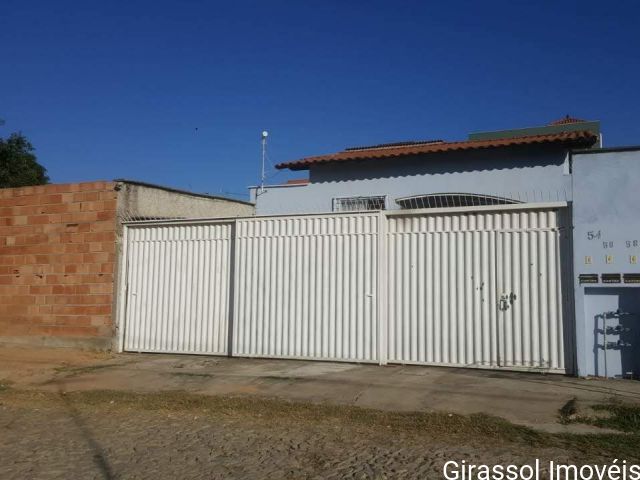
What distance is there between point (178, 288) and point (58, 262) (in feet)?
Result: 8.86

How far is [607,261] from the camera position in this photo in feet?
27.8

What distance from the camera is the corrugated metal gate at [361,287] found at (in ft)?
29.6

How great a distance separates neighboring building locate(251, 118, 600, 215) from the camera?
1395 cm

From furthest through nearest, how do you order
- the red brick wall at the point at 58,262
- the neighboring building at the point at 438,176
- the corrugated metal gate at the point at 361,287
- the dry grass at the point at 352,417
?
the neighboring building at the point at 438,176 < the red brick wall at the point at 58,262 < the corrugated metal gate at the point at 361,287 < the dry grass at the point at 352,417

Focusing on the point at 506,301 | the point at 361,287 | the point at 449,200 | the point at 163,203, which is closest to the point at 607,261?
the point at 506,301

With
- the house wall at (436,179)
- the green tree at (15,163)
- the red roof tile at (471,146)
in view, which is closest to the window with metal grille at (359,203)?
the house wall at (436,179)

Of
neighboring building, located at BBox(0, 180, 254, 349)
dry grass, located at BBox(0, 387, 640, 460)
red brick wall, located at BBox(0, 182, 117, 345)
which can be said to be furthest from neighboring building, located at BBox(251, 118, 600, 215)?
dry grass, located at BBox(0, 387, 640, 460)

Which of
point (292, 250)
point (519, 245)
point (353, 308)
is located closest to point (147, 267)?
point (292, 250)

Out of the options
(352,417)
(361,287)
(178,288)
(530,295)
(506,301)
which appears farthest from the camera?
(178,288)

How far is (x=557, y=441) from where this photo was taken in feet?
17.5

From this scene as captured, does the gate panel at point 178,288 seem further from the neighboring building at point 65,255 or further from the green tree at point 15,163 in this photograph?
the green tree at point 15,163

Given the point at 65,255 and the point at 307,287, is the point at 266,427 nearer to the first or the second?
the point at 307,287

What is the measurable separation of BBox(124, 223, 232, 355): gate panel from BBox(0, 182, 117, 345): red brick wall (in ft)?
1.63

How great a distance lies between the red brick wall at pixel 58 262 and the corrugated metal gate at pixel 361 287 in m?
0.54
